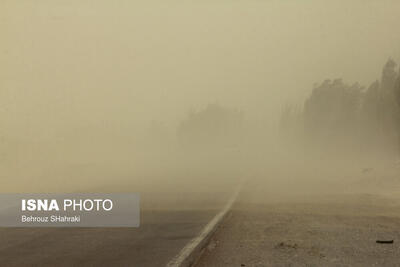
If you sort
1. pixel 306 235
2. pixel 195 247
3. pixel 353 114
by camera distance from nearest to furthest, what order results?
1. pixel 195 247
2. pixel 306 235
3. pixel 353 114

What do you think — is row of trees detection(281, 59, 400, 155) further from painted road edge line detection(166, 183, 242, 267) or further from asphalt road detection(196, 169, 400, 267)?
painted road edge line detection(166, 183, 242, 267)

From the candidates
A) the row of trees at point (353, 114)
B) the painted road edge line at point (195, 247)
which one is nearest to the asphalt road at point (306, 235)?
the painted road edge line at point (195, 247)

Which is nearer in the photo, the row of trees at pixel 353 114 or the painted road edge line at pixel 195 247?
the painted road edge line at pixel 195 247

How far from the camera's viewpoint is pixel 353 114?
86000 mm

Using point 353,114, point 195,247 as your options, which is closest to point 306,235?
point 195,247

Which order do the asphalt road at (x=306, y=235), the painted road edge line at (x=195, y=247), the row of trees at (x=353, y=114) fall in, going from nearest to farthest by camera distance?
the painted road edge line at (x=195, y=247)
the asphalt road at (x=306, y=235)
the row of trees at (x=353, y=114)

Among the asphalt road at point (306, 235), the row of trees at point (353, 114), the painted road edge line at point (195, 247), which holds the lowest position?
the asphalt road at point (306, 235)

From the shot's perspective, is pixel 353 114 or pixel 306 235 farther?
pixel 353 114

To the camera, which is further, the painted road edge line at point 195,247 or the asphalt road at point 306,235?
the asphalt road at point 306,235

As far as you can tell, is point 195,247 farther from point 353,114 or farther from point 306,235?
point 353,114

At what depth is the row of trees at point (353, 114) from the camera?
6862 cm

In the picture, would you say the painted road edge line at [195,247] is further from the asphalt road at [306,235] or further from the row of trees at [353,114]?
the row of trees at [353,114]

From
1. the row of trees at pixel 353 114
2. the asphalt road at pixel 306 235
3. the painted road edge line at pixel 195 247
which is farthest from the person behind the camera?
the row of trees at pixel 353 114

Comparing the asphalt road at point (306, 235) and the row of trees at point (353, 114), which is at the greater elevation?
the row of trees at point (353, 114)
